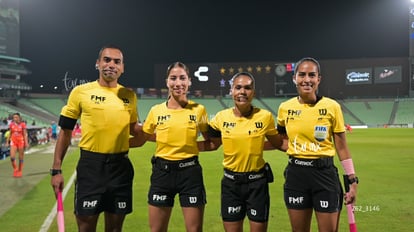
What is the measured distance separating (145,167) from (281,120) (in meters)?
11.3

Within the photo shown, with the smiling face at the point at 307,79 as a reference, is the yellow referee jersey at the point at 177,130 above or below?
below

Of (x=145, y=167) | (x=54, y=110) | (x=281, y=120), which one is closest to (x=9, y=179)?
(x=145, y=167)

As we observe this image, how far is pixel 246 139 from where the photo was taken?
15.6 ft

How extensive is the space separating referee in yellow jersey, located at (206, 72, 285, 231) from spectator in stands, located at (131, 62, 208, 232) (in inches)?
13.7

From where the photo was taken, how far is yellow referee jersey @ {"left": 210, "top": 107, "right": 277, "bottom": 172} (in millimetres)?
4750

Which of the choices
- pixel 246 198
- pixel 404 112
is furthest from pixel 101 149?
pixel 404 112

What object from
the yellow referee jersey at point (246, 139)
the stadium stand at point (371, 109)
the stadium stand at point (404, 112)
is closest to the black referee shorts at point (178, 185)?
the yellow referee jersey at point (246, 139)

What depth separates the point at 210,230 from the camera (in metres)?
6.60

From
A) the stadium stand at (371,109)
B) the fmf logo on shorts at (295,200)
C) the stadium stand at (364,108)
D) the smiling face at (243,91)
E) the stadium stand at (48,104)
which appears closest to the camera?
the fmf logo on shorts at (295,200)

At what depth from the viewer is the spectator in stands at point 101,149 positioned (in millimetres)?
4363

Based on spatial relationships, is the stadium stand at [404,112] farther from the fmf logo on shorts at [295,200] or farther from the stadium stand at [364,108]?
the fmf logo on shorts at [295,200]

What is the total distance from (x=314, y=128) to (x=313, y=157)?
0.34 meters

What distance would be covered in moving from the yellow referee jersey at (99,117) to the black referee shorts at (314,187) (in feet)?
6.82

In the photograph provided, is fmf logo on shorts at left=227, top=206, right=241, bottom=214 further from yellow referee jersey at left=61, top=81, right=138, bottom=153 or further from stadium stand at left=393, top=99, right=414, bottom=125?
stadium stand at left=393, top=99, right=414, bottom=125
